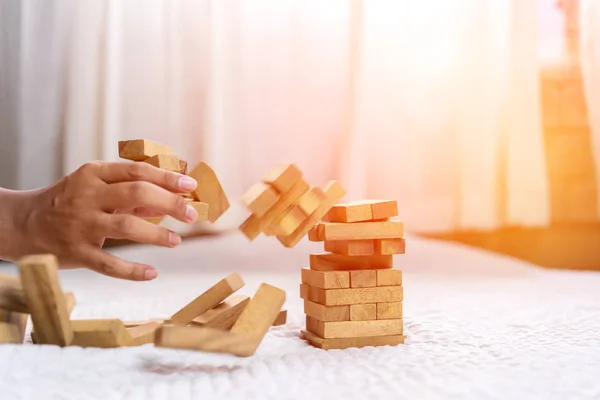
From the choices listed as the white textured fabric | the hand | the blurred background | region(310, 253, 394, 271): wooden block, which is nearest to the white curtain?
the blurred background

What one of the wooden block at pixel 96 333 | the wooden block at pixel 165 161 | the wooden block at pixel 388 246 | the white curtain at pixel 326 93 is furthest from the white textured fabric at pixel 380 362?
the white curtain at pixel 326 93

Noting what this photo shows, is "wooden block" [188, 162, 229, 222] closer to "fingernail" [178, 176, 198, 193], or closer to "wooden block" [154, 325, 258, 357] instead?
"fingernail" [178, 176, 198, 193]

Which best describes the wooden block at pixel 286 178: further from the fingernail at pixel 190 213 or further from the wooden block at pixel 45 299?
the wooden block at pixel 45 299

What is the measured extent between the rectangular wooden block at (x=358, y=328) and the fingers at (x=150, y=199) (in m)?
0.24

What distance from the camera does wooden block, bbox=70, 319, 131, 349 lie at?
2.57ft

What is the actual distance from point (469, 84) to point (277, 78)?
0.66 m

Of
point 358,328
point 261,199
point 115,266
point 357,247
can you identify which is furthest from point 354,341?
point 115,266

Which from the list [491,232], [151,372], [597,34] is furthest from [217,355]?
[597,34]

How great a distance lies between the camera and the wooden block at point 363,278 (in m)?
0.88

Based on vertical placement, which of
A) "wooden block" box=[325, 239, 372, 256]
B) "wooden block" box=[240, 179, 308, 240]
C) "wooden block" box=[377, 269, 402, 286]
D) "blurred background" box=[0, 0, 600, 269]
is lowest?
"wooden block" box=[377, 269, 402, 286]

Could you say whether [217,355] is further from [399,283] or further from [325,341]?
[399,283]

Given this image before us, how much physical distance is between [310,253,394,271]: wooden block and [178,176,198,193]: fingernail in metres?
0.21

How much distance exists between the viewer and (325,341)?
0.87 m

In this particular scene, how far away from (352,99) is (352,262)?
1356 mm
